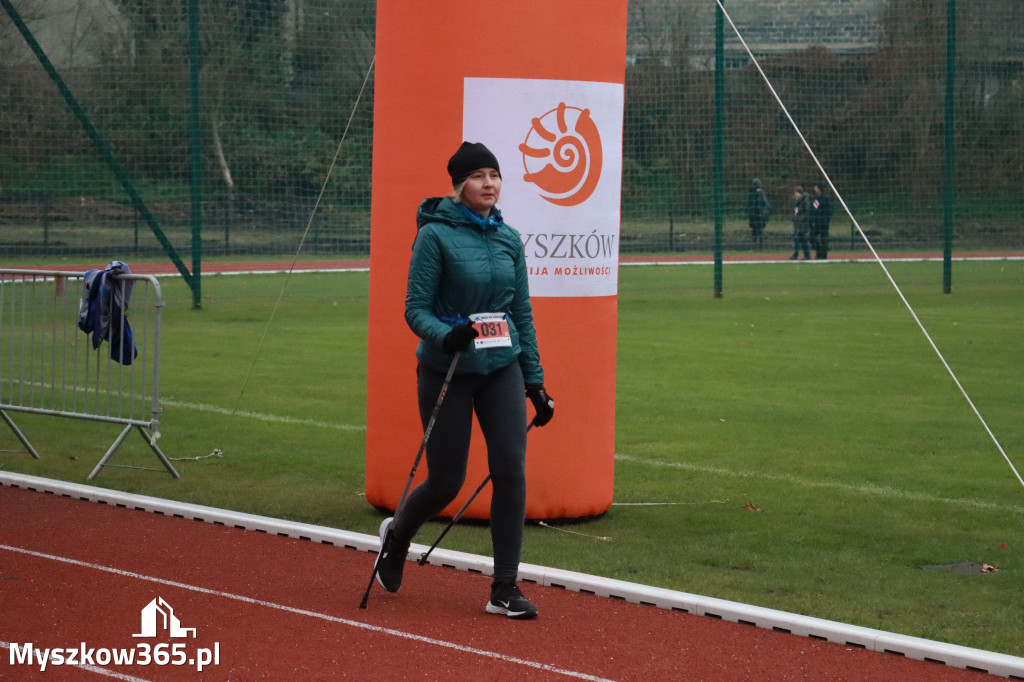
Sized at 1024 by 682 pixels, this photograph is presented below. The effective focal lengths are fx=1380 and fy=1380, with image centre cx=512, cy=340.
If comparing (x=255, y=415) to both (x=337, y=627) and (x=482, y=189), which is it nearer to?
(x=337, y=627)

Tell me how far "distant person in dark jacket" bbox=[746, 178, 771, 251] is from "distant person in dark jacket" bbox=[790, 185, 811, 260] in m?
0.67

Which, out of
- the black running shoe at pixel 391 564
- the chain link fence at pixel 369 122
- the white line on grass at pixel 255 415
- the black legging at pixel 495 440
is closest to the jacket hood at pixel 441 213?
the black legging at pixel 495 440

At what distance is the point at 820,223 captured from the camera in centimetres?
2906

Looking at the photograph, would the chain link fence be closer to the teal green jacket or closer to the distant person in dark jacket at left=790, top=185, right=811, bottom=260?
the distant person in dark jacket at left=790, top=185, right=811, bottom=260

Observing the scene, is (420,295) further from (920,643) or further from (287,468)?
(287,468)

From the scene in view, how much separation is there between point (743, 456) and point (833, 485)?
1.08 m

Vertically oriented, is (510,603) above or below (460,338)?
below

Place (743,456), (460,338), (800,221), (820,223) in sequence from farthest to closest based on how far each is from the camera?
(820,223), (800,221), (743,456), (460,338)

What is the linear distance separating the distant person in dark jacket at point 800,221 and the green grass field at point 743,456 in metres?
7.86

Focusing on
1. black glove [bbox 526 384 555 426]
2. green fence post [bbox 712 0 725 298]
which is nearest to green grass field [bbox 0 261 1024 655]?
black glove [bbox 526 384 555 426]

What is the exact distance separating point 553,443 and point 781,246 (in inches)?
843

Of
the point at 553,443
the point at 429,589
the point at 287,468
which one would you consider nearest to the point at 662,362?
the point at 287,468

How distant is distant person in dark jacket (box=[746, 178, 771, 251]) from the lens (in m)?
26.8

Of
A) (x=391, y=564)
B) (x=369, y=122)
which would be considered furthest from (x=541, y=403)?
(x=369, y=122)
